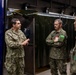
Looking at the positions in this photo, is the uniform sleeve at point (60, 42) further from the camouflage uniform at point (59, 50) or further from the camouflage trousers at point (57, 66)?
the camouflage trousers at point (57, 66)

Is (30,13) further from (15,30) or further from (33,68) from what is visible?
(33,68)

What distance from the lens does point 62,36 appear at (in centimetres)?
355

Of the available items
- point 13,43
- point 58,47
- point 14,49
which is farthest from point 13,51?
point 58,47

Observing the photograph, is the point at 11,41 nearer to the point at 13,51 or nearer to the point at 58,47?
the point at 13,51

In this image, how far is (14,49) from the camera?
337 centimetres

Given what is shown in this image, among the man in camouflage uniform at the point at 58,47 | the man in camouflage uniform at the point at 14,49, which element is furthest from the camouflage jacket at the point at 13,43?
the man in camouflage uniform at the point at 58,47

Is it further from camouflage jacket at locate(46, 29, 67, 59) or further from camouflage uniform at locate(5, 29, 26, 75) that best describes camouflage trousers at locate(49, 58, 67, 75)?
camouflage uniform at locate(5, 29, 26, 75)

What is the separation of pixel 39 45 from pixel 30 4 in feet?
5.43

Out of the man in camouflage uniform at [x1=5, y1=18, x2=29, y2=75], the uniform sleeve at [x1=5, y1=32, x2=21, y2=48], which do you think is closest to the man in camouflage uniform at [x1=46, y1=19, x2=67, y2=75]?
the man in camouflage uniform at [x1=5, y1=18, x2=29, y2=75]

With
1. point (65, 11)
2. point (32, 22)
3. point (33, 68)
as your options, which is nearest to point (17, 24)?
point (32, 22)

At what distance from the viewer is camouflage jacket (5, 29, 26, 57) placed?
3273mm

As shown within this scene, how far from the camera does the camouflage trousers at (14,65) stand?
337 cm

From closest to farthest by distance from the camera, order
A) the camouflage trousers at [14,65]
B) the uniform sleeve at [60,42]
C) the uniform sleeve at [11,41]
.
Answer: the uniform sleeve at [11,41], the camouflage trousers at [14,65], the uniform sleeve at [60,42]

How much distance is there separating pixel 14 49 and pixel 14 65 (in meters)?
0.33
